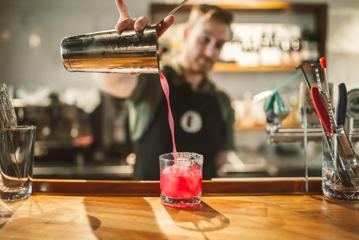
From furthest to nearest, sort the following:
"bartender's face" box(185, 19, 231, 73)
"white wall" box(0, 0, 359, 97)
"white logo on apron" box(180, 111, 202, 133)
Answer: "white wall" box(0, 0, 359, 97) → "white logo on apron" box(180, 111, 202, 133) → "bartender's face" box(185, 19, 231, 73)

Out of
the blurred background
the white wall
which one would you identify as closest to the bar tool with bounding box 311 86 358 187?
the blurred background

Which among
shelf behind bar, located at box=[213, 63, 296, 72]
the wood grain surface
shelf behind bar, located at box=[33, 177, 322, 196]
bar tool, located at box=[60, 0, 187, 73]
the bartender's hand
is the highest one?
shelf behind bar, located at box=[213, 63, 296, 72]

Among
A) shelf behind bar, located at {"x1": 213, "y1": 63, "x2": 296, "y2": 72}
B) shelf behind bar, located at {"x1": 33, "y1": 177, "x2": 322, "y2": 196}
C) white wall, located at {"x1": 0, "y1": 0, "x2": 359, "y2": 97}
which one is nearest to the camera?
shelf behind bar, located at {"x1": 33, "y1": 177, "x2": 322, "y2": 196}

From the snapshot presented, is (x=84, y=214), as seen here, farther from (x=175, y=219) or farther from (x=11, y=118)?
(x=11, y=118)

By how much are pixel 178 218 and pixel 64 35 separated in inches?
141

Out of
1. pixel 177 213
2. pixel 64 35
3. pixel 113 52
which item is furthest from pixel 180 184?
pixel 64 35

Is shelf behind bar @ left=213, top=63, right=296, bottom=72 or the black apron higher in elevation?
shelf behind bar @ left=213, top=63, right=296, bottom=72

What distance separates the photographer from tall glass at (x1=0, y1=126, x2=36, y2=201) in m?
1.10

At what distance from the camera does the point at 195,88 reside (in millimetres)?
2576

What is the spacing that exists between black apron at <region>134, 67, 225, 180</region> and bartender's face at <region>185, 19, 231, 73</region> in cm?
19

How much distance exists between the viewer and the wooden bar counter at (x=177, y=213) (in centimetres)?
88

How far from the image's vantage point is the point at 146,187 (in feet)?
3.88

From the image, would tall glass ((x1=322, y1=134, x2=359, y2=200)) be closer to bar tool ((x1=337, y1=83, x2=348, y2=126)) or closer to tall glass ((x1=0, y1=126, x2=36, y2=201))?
bar tool ((x1=337, y1=83, x2=348, y2=126))

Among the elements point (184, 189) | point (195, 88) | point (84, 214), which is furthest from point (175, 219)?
point (195, 88)
